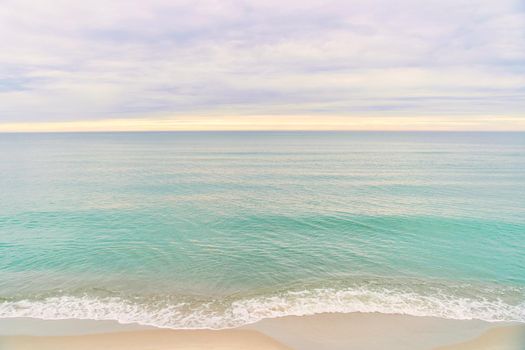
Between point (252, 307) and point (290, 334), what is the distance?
261 cm

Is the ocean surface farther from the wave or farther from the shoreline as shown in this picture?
the shoreline

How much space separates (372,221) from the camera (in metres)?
27.7

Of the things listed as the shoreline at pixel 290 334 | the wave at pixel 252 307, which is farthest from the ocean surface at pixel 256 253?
the shoreline at pixel 290 334

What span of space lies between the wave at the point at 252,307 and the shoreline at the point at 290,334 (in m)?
0.46

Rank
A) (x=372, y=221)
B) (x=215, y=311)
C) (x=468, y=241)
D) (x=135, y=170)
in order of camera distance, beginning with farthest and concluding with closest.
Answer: (x=135, y=170)
(x=372, y=221)
(x=468, y=241)
(x=215, y=311)

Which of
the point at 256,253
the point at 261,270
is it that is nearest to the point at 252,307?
the point at 261,270

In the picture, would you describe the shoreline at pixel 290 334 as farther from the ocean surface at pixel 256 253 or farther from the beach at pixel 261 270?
the ocean surface at pixel 256 253

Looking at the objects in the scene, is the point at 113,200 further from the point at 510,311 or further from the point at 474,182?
the point at 474,182

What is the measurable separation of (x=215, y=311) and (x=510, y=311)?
13.7 m

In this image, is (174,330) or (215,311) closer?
(174,330)

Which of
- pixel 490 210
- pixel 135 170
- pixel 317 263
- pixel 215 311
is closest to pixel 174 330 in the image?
pixel 215 311

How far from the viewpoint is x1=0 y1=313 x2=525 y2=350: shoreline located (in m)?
12.0

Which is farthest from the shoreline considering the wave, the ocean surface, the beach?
the ocean surface

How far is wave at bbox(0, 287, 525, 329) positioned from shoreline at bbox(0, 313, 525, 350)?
0.46 meters
